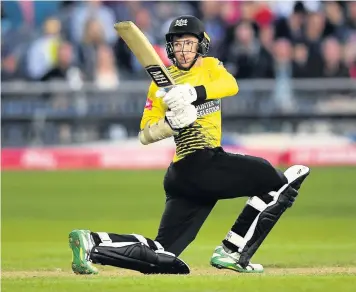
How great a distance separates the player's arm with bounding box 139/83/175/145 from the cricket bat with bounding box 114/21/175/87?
0.46ft

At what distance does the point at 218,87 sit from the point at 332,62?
10.9 meters

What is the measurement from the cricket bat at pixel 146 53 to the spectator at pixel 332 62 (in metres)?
10.8

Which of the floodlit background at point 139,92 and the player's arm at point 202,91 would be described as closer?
the player's arm at point 202,91

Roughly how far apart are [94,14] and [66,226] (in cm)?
702

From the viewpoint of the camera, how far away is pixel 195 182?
6.99m

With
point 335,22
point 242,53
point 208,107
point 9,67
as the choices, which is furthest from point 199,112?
point 335,22

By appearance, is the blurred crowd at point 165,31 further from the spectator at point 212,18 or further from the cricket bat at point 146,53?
the cricket bat at point 146,53

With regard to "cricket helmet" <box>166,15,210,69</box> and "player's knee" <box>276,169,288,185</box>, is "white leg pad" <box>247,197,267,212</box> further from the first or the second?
A: "cricket helmet" <box>166,15,210,69</box>


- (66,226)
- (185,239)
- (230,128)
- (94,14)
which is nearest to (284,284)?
(185,239)

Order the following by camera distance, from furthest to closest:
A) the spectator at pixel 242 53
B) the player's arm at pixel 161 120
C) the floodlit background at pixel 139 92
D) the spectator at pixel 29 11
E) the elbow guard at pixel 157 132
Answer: the spectator at pixel 29 11, the spectator at pixel 242 53, the floodlit background at pixel 139 92, the elbow guard at pixel 157 132, the player's arm at pixel 161 120

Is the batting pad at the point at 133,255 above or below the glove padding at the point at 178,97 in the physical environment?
below

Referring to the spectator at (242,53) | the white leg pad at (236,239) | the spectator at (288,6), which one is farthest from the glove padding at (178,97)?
the spectator at (288,6)

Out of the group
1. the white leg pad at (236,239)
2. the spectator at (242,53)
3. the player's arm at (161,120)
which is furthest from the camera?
the spectator at (242,53)

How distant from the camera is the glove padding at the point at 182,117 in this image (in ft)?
21.9
